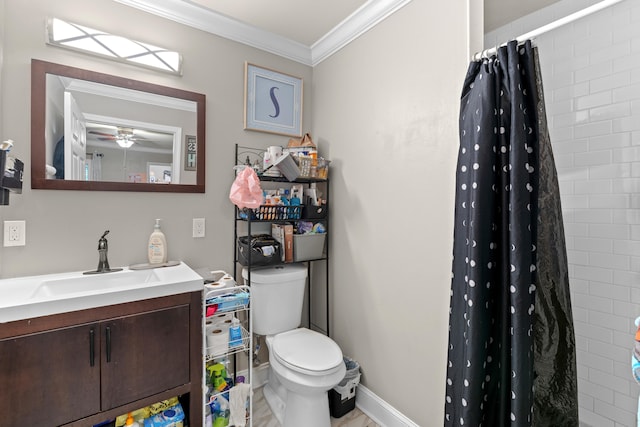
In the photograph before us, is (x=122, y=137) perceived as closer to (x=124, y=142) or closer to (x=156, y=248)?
(x=124, y=142)

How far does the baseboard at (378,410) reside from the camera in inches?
67.1

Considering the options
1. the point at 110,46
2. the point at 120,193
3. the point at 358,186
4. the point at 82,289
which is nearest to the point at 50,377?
the point at 82,289

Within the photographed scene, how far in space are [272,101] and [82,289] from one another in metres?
1.66

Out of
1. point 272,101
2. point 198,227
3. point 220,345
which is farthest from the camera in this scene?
point 272,101

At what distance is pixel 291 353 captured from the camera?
1694 millimetres

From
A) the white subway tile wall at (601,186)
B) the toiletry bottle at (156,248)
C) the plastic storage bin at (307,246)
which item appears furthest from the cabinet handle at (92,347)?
the white subway tile wall at (601,186)

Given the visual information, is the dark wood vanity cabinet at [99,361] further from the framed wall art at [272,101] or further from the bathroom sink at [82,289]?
the framed wall art at [272,101]

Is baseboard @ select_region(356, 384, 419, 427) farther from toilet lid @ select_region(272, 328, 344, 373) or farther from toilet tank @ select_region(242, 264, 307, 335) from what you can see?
toilet tank @ select_region(242, 264, 307, 335)

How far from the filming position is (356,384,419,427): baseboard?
1.70 meters

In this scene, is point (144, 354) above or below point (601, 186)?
below

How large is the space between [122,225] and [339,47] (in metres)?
1.87

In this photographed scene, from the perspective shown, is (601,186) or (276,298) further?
(276,298)

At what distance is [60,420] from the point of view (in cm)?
116

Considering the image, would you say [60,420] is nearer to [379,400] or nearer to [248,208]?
[248,208]
